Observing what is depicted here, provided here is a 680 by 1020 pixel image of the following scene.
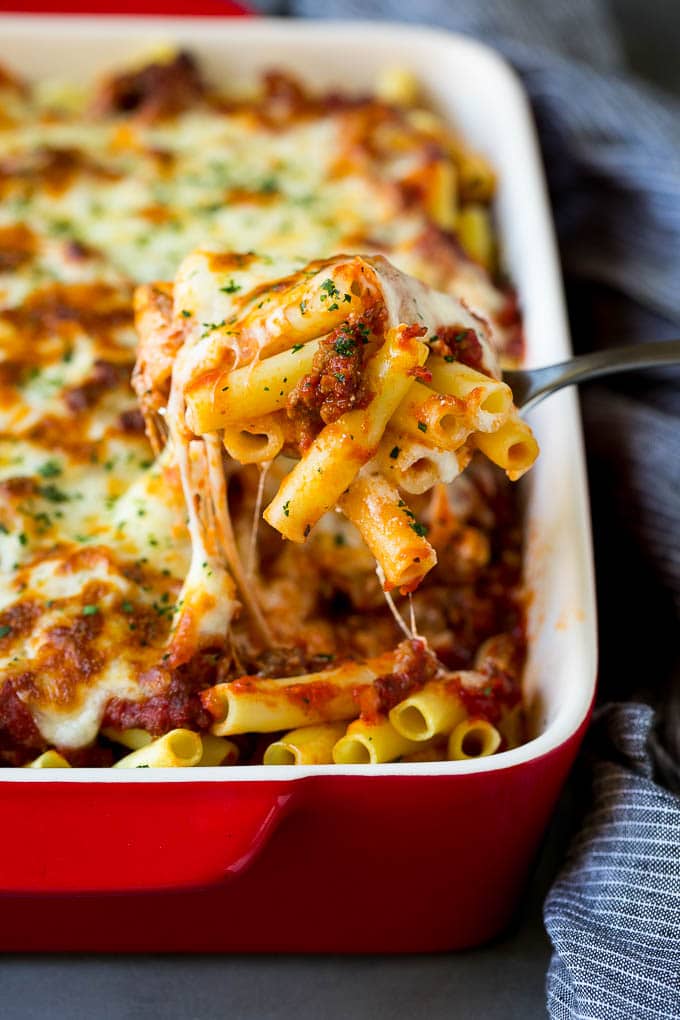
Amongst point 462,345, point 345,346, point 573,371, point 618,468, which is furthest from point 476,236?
point 345,346

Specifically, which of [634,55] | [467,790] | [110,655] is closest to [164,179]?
[110,655]

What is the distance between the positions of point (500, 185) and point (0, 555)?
1982 millimetres

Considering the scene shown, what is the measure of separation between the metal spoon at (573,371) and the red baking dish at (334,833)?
0.59 feet

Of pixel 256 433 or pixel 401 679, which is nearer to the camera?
pixel 256 433

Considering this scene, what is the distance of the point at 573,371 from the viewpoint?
264 centimetres

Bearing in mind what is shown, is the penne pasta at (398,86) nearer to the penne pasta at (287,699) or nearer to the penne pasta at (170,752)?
the penne pasta at (287,699)

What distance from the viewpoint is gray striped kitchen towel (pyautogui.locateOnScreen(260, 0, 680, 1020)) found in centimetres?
223

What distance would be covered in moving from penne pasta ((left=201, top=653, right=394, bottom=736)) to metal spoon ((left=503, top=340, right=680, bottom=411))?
0.66 meters

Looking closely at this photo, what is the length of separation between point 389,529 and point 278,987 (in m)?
0.97

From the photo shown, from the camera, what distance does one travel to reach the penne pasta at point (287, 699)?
7.50 ft

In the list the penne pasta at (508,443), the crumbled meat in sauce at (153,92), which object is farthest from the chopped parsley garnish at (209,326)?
the crumbled meat in sauce at (153,92)

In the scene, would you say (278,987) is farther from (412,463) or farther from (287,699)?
(412,463)

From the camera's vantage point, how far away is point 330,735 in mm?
2359

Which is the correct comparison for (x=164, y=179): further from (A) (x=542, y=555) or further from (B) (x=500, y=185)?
(A) (x=542, y=555)
